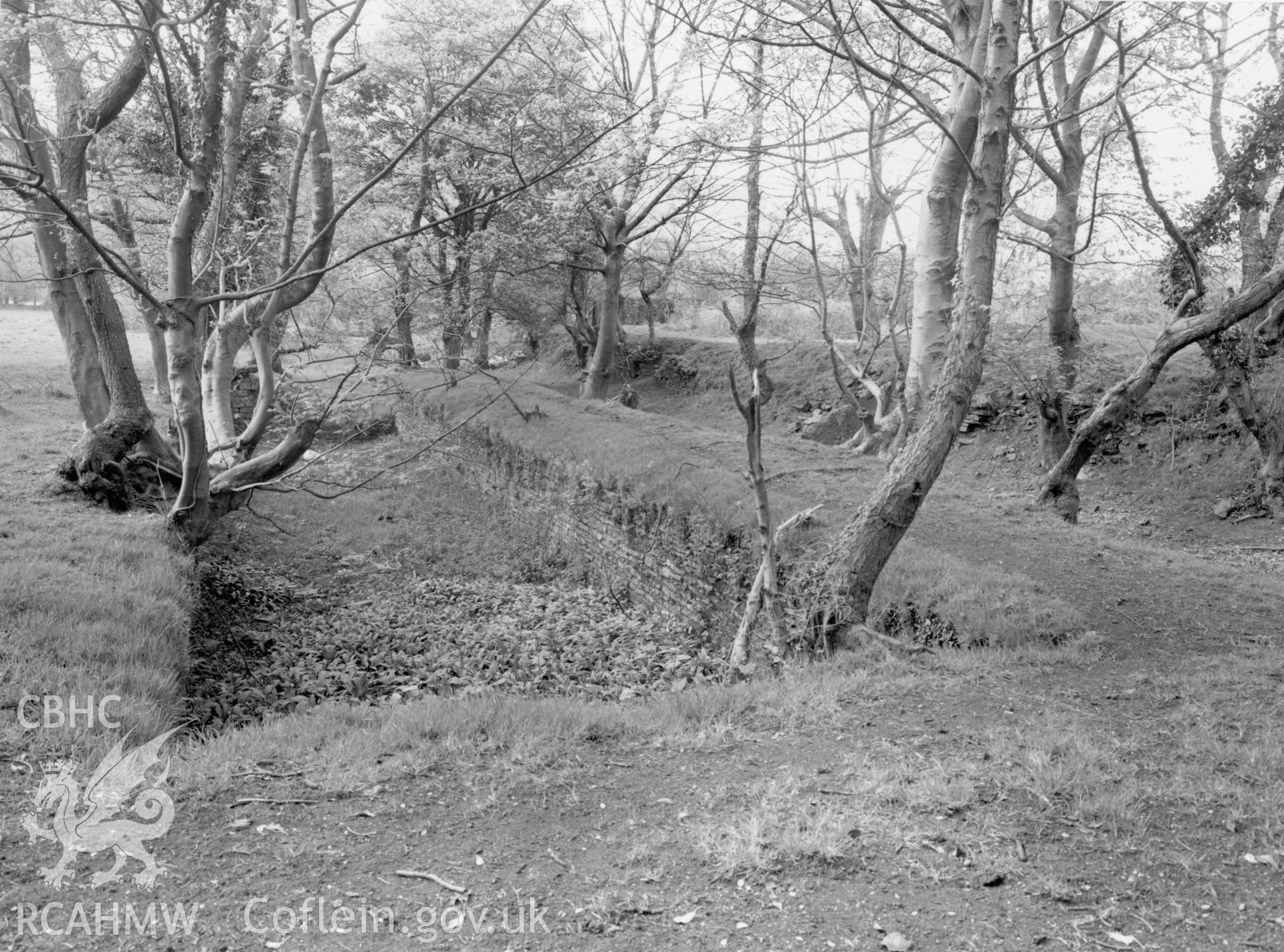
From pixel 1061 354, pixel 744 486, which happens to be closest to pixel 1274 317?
pixel 1061 354

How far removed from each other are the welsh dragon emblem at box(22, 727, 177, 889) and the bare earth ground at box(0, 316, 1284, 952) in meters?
0.07

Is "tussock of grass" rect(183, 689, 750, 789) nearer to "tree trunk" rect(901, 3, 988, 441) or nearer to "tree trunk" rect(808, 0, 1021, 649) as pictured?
"tree trunk" rect(808, 0, 1021, 649)

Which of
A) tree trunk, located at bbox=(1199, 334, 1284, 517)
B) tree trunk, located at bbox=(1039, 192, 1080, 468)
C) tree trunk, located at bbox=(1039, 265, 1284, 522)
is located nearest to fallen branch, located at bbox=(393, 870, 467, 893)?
tree trunk, located at bbox=(1039, 265, 1284, 522)

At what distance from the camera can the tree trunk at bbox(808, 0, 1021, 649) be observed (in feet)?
16.3

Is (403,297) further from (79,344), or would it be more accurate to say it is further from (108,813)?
(108,813)

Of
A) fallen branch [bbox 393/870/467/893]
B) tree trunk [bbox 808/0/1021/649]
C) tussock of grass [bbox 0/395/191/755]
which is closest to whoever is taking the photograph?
fallen branch [bbox 393/870/467/893]

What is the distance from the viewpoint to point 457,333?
58.9ft

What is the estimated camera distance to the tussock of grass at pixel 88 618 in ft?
13.0

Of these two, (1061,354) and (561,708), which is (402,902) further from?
(1061,354)

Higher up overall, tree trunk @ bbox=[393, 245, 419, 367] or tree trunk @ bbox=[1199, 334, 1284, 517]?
tree trunk @ bbox=[393, 245, 419, 367]

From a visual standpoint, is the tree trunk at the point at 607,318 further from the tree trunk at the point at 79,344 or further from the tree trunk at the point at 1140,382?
the tree trunk at the point at 1140,382

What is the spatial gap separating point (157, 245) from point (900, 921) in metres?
18.5

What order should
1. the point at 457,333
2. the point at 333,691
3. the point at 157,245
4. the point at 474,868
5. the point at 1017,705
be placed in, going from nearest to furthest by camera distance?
the point at 474,868
the point at 1017,705
the point at 333,691
the point at 157,245
the point at 457,333

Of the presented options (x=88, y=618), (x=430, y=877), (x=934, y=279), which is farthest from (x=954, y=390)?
(x=88, y=618)
